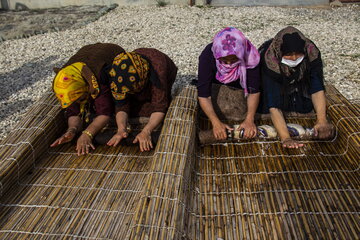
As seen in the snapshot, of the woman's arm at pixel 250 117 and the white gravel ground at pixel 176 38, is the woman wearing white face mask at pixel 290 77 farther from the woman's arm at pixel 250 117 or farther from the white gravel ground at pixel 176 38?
the white gravel ground at pixel 176 38

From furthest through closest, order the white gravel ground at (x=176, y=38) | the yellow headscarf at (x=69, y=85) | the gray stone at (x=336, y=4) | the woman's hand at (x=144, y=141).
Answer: the gray stone at (x=336, y=4) → the white gravel ground at (x=176, y=38) → the woman's hand at (x=144, y=141) → the yellow headscarf at (x=69, y=85)

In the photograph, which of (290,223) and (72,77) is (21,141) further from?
(290,223)

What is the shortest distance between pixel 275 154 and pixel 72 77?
1867 mm

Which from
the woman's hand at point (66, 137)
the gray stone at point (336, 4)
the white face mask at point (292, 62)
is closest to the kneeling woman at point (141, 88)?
the woman's hand at point (66, 137)

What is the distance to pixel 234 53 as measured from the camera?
269 centimetres

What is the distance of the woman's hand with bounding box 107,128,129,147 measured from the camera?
9.47 ft

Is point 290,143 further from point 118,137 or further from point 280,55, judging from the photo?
point 118,137

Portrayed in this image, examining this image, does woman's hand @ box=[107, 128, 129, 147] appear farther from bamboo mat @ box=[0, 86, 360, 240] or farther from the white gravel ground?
the white gravel ground

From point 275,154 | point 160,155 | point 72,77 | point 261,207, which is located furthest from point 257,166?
point 72,77

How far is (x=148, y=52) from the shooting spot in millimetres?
3043

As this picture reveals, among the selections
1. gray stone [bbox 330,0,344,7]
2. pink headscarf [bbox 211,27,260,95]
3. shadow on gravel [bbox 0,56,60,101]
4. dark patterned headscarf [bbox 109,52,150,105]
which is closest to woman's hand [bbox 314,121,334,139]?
pink headscarf [bbox 211,27,260,95]

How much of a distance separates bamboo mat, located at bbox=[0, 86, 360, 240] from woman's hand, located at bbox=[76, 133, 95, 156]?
0.20 ft

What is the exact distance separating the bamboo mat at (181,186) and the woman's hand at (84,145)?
0.20ft

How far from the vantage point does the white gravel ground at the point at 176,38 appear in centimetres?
511
